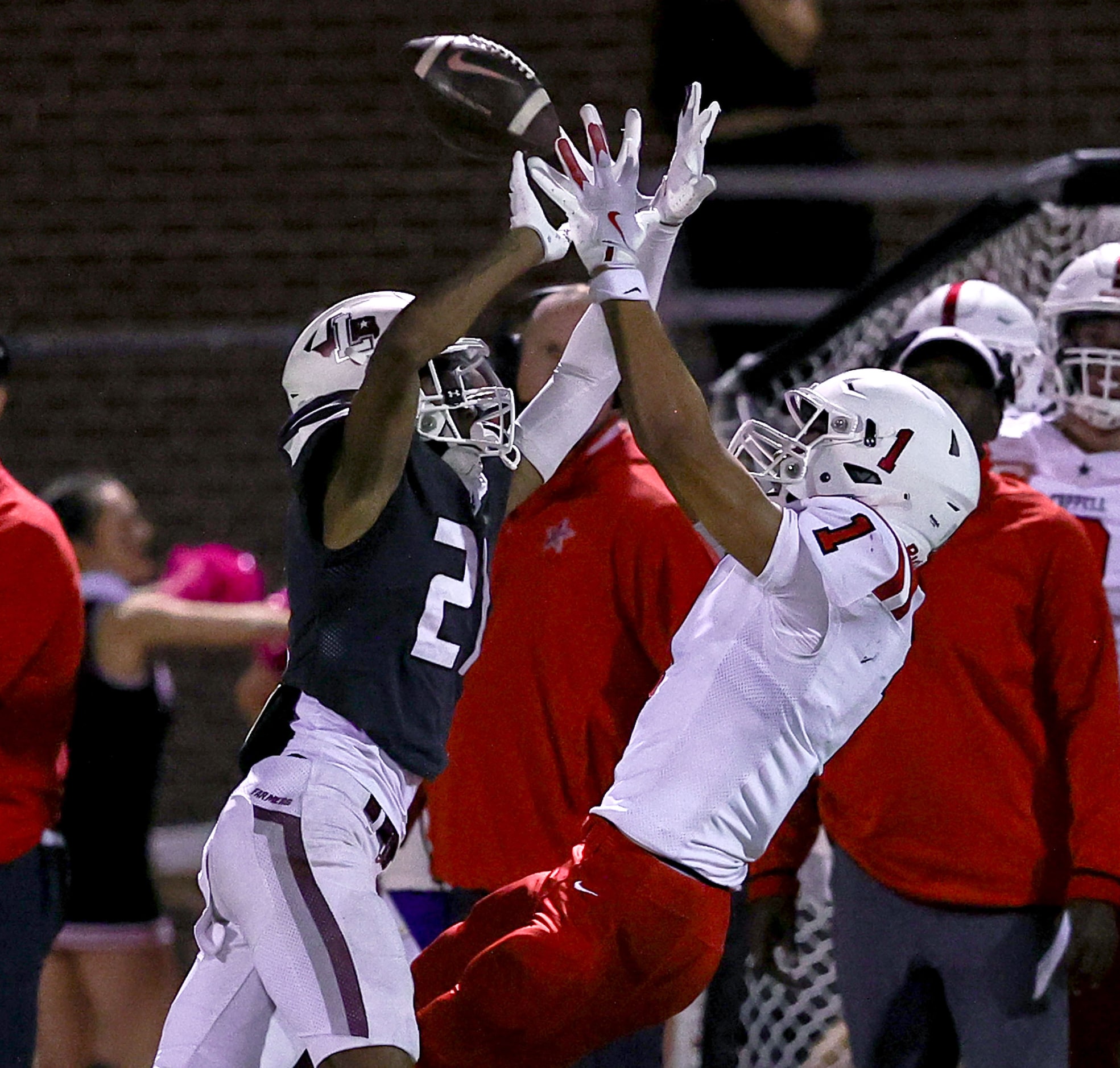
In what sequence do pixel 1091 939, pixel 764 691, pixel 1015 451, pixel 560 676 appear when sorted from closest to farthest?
pixel 764 691, pixel 1091 939, pixel 560 676, pixel 1015 451

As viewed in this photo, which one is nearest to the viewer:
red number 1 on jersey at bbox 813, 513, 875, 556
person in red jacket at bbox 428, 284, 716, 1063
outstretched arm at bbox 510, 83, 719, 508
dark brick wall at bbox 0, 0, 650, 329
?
red number 1 on jersey at bbox 813, 513, 875, 556

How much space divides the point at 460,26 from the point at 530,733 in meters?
4.58

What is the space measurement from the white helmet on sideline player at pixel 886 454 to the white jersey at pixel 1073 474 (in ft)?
2.96

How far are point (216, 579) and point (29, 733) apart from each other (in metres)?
2.25

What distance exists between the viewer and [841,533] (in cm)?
309

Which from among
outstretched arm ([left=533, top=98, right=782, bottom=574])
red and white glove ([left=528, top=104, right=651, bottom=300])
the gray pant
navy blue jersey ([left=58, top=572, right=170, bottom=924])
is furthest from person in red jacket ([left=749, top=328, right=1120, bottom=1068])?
navy blue jersey ([left=58, top=572, right=170, bottom=924])

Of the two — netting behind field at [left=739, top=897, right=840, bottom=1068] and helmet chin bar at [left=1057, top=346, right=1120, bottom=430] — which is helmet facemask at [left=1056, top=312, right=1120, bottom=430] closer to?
helmet chin bar at [left=1057, top=346, right=1120, bottom=430]

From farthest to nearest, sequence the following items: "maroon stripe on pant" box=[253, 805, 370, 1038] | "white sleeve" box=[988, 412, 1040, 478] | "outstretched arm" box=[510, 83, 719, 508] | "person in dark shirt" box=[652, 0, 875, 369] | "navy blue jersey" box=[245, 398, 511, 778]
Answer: "person in dark shirt" box=[652, 0, 875, 369]
"white sleeve" box=[988, 412, 1040, 478]
"outstretched arm" box=[510, 83, 719, 508]
"navy blue jersey" box=[245, 398, 511, 778]
"maroon stripe on pant" box=[253, 805, 370, 1038]

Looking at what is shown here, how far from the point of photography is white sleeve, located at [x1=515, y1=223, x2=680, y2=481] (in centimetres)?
367

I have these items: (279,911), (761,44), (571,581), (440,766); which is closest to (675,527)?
(571,581)

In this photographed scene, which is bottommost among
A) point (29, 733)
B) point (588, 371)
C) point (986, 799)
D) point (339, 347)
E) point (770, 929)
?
point (770, 929)

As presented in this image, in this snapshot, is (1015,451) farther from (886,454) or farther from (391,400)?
(391,400)

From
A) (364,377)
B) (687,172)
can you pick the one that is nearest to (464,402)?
(364,377)

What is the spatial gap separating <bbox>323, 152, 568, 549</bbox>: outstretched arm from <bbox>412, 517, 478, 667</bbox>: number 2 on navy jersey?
0.16 metres
